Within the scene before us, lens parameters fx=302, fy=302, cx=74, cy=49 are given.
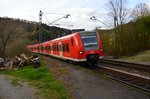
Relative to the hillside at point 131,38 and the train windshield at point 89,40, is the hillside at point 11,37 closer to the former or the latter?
the hillside at point 131,38

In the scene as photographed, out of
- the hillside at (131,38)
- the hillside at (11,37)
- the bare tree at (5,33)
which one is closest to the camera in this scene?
the hillside at (131,38)

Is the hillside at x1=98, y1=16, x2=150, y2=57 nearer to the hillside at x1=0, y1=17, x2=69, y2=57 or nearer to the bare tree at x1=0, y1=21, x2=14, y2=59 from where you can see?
the hillside at x1=0, y1=17, x2=69, y2=57

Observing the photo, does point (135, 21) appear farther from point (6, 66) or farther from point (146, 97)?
point (146, 97)

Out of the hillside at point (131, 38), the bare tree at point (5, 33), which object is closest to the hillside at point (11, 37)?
the bare tree at point (5, 33)

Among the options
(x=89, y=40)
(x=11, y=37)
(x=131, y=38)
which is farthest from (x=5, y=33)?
(x=89, y=40)

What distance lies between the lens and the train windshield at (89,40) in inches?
888

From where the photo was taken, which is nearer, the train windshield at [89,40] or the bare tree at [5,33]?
the train windshield at [89,40]

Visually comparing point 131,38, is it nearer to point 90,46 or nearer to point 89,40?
point 89,40

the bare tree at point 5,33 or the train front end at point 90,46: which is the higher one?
the bare tree at point 5,33

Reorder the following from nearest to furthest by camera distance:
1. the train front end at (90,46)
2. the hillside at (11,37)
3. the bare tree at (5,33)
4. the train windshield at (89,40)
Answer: the train front end at (90,46) < the train windshield at (89,40) < the hillside at (11,37) < the bare tree at (5,33)

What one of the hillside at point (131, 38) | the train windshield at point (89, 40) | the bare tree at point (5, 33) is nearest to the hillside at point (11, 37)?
the bare tree at point (5, 33)

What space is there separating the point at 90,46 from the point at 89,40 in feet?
1.56

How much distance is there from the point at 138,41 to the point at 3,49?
20.1m

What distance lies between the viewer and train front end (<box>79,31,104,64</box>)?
2242 centimetres
